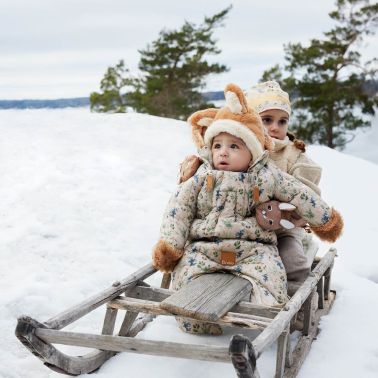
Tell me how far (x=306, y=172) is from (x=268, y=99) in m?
0.56

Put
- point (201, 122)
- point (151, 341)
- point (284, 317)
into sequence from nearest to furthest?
point (151, 341), point (284, 317), point (201, 122)

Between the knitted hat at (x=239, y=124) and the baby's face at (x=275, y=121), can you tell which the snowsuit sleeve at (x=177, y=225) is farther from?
the baby's face at (x=275, y=121)

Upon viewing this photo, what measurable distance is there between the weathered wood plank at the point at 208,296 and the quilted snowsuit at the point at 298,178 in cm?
48

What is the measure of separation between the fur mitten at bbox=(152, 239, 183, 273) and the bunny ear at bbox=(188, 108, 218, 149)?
2.22 ft

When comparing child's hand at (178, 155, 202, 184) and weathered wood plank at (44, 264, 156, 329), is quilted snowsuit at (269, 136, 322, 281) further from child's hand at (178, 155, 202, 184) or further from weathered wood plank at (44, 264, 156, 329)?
weathered wood plank at (44, 264, 156, 329)

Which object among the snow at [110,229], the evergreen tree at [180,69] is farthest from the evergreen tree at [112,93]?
the snow at [110,229]

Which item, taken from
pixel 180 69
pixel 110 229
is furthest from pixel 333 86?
pixel 110 229

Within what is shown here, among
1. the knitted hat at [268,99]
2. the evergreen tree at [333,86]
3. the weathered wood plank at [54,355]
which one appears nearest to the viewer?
the weathered wood plank at [54,355]

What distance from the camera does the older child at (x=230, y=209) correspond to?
3.60 metres

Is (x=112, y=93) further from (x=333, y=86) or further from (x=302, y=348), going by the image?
(x=302, y=348)

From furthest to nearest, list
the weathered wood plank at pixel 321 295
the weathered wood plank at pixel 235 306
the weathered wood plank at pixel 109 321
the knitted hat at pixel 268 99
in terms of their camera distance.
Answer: the weathered wood plank at pixel 321 295 → the knitted hat at pixel 268 99 → the weathered wood plank at pixel 109 321 → the weathered wood plank at pixel 235 306

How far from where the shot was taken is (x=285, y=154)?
4145 millimetres

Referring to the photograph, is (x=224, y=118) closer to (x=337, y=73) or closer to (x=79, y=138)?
(x=79, y=138)

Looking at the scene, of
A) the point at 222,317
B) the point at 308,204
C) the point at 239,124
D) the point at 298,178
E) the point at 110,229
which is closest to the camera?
the point at 222,317
